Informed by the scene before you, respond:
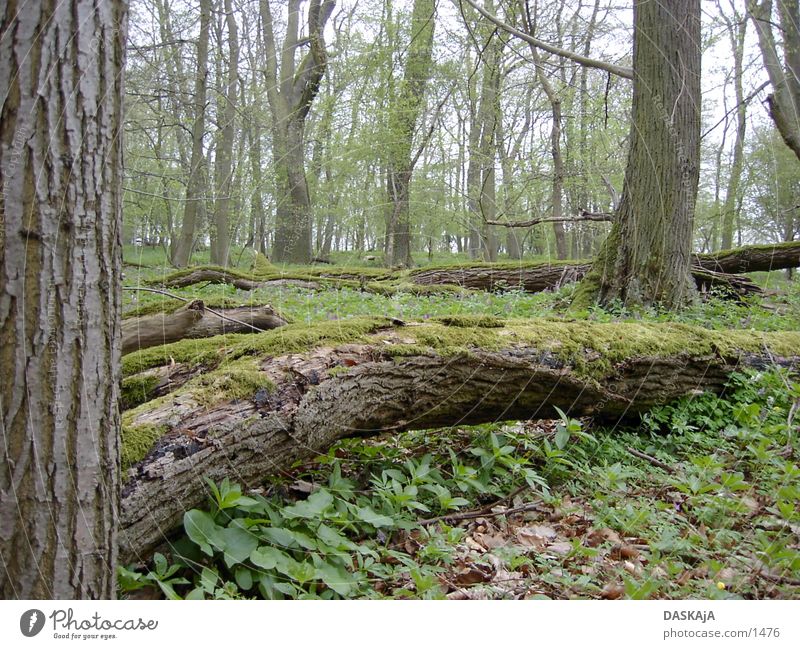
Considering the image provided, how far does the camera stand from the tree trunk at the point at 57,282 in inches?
49.5

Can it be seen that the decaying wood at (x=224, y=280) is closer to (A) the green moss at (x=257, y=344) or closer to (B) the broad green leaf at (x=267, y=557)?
(A) the green moss at (x=257, y=344)

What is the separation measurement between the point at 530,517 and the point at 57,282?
210cm

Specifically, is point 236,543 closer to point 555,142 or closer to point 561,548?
point 561,548

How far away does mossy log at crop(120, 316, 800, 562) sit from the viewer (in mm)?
1814

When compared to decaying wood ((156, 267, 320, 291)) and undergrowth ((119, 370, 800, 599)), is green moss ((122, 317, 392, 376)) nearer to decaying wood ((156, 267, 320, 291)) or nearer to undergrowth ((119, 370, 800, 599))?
undergrowth ((119, 370, 800, 599))

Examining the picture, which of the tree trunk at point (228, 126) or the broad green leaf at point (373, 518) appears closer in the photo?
the broad green leaf at point (373, 518)

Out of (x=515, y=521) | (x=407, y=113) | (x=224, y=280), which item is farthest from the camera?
(x=224, y=280)

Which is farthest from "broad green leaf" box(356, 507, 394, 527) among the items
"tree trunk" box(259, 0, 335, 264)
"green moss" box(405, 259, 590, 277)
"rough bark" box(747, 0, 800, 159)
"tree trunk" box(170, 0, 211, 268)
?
"green moss" box(405, 259, 590, 277)

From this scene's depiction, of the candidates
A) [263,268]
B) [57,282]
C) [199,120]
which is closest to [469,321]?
[57,282]

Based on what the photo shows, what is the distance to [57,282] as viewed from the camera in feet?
4.30

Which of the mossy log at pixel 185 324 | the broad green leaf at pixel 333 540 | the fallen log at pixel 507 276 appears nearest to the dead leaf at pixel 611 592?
the broad green leaf at pixel 333 540

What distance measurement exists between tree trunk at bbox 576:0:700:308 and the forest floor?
5.80 ft

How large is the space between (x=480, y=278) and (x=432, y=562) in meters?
6.51

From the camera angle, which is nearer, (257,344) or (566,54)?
(257,344)
